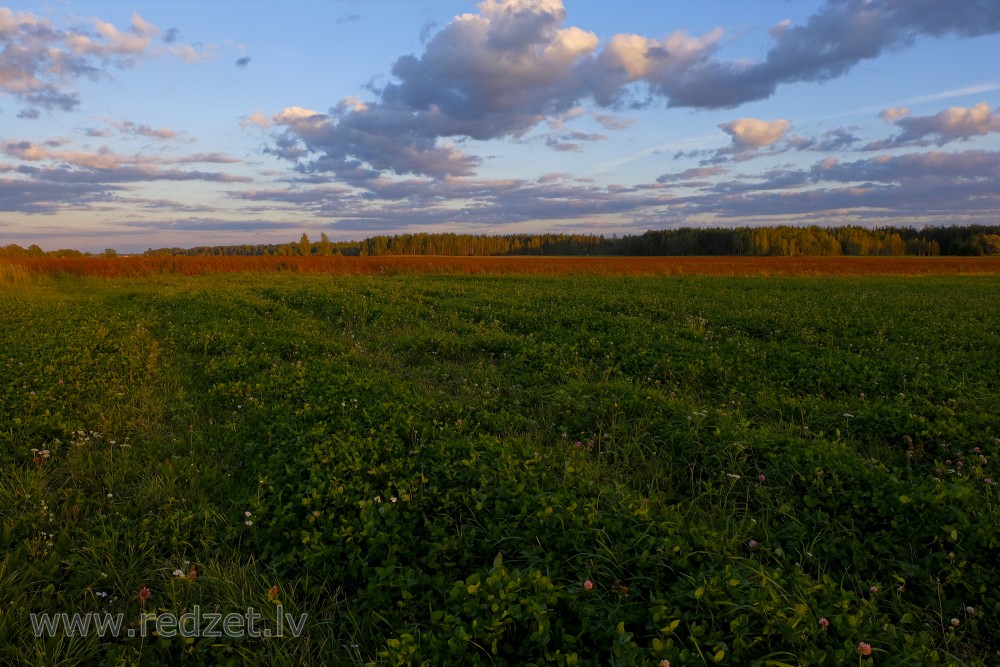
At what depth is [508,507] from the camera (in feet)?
14.2

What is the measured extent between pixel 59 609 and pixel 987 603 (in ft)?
21.9

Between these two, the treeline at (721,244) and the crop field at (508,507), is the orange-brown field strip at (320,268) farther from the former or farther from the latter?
the treeline at (721,244)

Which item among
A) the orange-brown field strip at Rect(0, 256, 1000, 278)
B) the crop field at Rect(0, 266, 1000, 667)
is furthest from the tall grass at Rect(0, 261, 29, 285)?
the crop field at Rect(0, 266, 1000, 667)

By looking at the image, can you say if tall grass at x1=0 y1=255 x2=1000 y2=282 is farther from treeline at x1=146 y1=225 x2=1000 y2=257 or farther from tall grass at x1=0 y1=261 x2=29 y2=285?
treeline at x1=146 y1=225 x2=1000 y2=257

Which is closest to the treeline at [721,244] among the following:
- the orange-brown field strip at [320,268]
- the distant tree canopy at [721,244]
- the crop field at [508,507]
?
the distant tree canopy at [721,244]

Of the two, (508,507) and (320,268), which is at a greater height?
(320,268)

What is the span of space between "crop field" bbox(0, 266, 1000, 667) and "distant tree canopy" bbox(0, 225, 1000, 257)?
346 feet

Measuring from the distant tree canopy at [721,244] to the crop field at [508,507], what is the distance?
105 metres

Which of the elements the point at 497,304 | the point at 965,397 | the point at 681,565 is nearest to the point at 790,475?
the point at 681,565

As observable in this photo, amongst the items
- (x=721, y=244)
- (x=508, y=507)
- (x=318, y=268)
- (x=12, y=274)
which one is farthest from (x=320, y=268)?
(x=721, y=244)

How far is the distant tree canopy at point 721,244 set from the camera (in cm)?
11844

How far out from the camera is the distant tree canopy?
389 feet

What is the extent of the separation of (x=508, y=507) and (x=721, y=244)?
478 feet

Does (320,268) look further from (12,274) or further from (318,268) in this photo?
(12,274)
